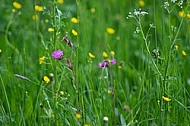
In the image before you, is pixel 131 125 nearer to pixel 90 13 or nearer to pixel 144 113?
pixel 144 113

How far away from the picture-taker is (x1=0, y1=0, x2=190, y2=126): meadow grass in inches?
86.7

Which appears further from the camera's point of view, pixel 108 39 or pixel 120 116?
pixel 108 39

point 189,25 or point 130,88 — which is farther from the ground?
point 189,25

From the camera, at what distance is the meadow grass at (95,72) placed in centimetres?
220

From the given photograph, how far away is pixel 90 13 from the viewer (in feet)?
12.2

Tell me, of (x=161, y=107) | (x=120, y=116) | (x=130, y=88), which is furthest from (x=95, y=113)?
(x=130, y=88)

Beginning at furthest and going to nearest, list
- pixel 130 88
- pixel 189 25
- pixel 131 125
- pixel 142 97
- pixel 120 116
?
1. pixel 189 25
2. pixel 130 88
3. pixel 142 97
4. pixel 120 116
5. pixel 131 125

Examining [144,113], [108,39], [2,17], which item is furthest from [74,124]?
[2,17]

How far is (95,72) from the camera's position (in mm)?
3020

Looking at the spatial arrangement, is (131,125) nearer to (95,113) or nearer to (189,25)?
(95,113)

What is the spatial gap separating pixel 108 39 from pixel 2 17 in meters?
0.80

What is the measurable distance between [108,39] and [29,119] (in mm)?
1149

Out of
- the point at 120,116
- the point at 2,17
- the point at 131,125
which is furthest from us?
the point at 2,17

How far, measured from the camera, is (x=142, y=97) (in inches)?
98.3
